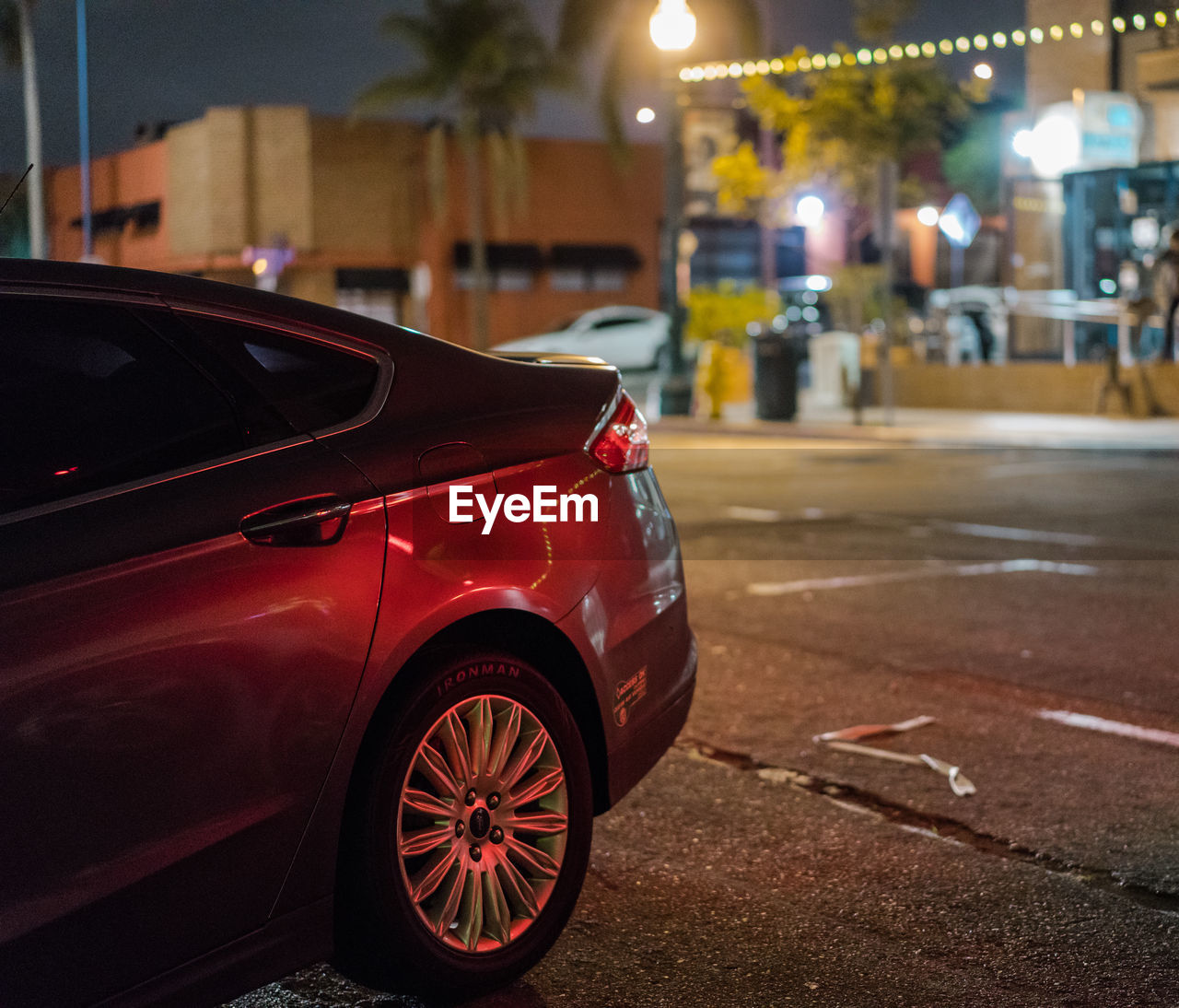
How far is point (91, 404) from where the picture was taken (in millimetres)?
3082

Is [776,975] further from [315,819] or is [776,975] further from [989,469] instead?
[989,469]

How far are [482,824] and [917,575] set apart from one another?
653cm

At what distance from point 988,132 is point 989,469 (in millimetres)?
44887

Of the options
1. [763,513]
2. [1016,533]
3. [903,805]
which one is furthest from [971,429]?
[903,805]

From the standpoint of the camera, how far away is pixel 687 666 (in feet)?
14.0

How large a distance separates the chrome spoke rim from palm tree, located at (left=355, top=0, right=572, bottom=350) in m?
42.1

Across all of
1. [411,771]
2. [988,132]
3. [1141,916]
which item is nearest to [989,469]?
[1141,916]

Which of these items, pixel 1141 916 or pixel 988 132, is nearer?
pixel 1141 916

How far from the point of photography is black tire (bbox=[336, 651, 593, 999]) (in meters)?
3.22

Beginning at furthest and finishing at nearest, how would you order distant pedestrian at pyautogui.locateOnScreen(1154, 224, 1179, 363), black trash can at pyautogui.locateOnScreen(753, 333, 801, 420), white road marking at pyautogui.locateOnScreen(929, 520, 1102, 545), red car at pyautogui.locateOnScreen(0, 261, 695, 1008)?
black trash can at pyautogui.locateOnScreen(753, 333, 801, 420), distant pedestrian at pyautogui.locateOnScreen(1154, 224, 1179, 363), white road marking at pyautogui.locateOnScreen(929, 520, 1102, 545), red car at pyautogui.locateOnScreen(0, 261, 695, 1008)

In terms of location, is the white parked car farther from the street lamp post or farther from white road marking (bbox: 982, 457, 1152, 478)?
white road marking (bbox: 982, 457, 1152, 478)

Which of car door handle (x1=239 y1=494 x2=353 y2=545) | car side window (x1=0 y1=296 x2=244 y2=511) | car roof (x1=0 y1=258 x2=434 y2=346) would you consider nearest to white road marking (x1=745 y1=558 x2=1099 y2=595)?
car roof (x1=0 y1=258 x2=434 y2=346)

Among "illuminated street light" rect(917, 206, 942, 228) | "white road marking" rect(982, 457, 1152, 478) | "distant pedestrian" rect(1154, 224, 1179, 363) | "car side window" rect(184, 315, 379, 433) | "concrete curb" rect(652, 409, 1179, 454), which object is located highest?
"illuminated street light" rect(917, 206, 942, 228)

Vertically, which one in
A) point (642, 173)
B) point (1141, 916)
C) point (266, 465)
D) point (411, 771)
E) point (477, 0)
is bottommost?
point (1141, 916)
